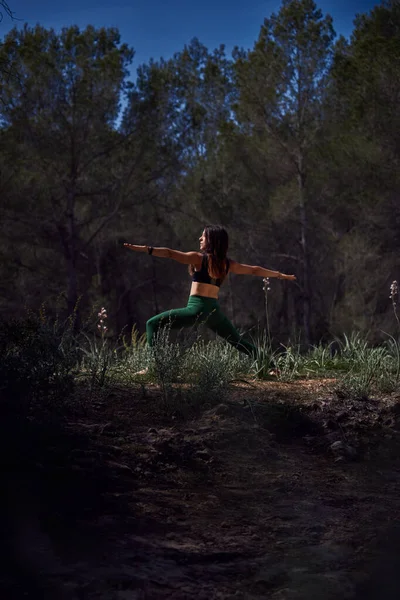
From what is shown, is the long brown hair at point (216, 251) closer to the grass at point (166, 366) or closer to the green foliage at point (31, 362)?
the grass at point (166, 366)

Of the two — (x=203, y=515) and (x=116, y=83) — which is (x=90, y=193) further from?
(x=203, y=515)

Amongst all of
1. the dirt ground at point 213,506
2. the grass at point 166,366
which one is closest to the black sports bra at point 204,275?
the grass at point 166,366

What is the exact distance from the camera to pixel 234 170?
23.0 m

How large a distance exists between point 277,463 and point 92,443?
1.09 m

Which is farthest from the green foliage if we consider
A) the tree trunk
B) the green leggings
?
the tree trunk

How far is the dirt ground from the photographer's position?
2643 mm

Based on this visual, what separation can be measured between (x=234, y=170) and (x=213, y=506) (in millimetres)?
20342

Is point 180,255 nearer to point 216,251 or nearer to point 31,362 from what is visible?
point 216,251

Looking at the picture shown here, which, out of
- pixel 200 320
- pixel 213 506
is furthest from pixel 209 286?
pixel 213 506

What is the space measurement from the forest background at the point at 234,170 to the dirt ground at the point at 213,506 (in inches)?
475

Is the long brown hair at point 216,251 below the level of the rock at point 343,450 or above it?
above

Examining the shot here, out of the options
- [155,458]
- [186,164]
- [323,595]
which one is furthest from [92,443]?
[186,164]

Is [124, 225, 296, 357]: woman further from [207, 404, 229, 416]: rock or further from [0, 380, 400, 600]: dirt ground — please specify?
[207, 404, 229, 416]: rock

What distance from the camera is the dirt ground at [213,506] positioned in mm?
2643
